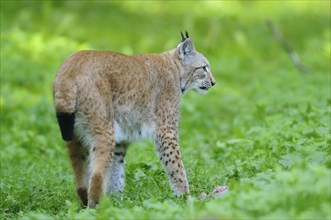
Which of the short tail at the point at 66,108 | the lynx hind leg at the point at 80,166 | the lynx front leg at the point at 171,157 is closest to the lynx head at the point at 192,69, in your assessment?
the lynx front leg at the point at 171,157

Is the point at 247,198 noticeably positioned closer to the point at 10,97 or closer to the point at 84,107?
the point at 84,107

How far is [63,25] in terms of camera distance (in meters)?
17.0

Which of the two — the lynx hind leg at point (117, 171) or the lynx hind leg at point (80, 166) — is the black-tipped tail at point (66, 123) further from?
the lynx hind leg at point (117, 171)

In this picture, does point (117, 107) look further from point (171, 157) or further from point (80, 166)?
point (171, 157)

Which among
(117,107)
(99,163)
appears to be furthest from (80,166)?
(117,107)

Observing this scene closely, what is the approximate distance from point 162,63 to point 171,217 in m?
3.12

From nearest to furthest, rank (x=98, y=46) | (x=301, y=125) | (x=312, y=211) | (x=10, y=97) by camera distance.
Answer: (x=312, y=211) < (x=301, y=125) < (x=10, y=97) < (x=98, y=46)

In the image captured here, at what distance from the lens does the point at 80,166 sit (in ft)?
24.5

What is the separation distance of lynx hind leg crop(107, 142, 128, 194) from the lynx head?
944 millimetres

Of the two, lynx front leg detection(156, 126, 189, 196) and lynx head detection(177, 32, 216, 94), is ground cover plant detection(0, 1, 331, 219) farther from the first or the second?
lynx head detection(177, 32, 216, 94)

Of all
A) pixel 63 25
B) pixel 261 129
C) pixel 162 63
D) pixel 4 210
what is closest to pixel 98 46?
pixel 63 25

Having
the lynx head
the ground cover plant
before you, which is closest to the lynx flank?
the lynx head

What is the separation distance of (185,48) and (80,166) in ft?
6.31

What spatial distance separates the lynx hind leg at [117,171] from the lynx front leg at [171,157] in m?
0.43
